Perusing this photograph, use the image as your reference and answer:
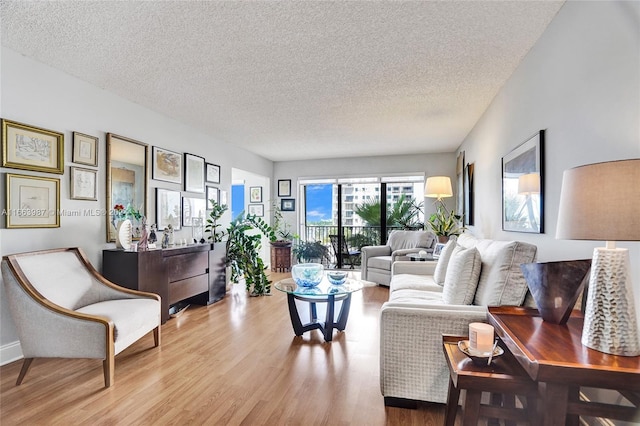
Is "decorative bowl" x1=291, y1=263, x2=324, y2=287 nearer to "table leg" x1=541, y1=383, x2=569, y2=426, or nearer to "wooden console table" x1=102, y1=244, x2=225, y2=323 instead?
"wooden console table" x1=102, y1=244, x2=225, y2=323

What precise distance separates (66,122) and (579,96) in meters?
3.85

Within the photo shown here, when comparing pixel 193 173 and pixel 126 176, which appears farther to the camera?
pixel 193 173

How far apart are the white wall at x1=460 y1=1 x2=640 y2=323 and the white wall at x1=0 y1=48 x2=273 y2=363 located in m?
3.65

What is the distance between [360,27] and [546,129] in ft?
4.61

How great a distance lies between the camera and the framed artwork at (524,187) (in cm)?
222

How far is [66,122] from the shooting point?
2.97 m

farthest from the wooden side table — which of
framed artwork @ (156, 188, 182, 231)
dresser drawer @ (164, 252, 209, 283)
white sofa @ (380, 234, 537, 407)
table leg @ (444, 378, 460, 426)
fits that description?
framed artwork @ (156, 188, 182, 231)

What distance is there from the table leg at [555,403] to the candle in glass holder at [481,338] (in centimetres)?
30

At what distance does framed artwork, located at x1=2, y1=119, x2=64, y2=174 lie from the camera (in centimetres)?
252

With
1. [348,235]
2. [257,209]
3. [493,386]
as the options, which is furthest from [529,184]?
[257,209]

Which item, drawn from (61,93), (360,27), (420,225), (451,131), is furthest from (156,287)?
(420,225)

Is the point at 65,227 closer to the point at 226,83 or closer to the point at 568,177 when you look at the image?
the point at 226,83

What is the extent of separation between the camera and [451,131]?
491cm

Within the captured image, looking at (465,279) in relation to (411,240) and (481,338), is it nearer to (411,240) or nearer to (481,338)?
(481,338)
